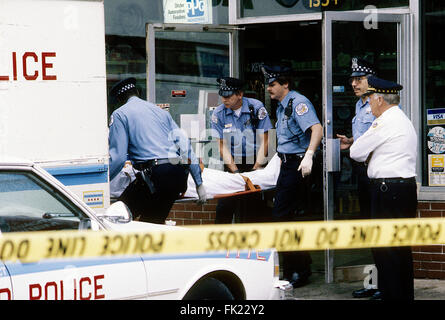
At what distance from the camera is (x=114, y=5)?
9.86 meters

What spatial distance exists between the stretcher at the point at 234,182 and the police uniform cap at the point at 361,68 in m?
1.39

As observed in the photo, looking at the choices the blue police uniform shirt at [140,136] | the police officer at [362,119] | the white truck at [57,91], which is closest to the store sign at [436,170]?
the police officer at [362,119]

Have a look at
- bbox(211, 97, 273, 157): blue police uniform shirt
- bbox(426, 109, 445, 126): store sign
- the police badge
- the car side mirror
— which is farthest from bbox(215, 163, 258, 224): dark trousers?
the car side mirror

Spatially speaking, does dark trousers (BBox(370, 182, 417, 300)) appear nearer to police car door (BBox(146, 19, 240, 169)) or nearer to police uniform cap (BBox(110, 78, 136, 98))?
police uniform cap (BBox(110, 78, 136, 98))

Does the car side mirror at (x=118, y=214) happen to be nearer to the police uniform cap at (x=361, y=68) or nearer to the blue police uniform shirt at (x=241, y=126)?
the police uniform cap at (x=361, y=68)

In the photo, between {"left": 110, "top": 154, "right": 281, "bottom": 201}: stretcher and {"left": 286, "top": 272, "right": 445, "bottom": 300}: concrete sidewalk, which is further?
{"left": 110, "top": 154, "right": 281, "bottom": 201}: stretcher

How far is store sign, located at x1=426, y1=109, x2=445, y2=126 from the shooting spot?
862 cm

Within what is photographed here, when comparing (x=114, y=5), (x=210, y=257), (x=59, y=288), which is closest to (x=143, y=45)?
(x=114, y=5)

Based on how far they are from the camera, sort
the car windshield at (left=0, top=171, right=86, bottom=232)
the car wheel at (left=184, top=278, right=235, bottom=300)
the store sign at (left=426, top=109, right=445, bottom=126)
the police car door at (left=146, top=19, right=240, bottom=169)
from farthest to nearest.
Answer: the police car door at (left=146, top=19, right=240, bottom=169) → the store sign at (left=426, top=109, right=445, bottom=126) → the car wheel at (left=184, top=278, right=235, bottom=300) → the car windshield at (left=0, top=171, right=86, bottom=232)

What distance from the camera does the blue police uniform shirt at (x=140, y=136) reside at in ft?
24.5

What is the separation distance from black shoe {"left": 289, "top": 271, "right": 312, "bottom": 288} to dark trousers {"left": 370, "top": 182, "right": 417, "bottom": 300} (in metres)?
1.47

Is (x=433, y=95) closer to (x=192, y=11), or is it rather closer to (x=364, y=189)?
(x=364, y=189)

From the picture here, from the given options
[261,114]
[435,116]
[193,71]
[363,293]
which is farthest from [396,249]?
[193,71]

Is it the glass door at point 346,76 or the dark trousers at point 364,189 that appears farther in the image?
the glass door at point 346,76
